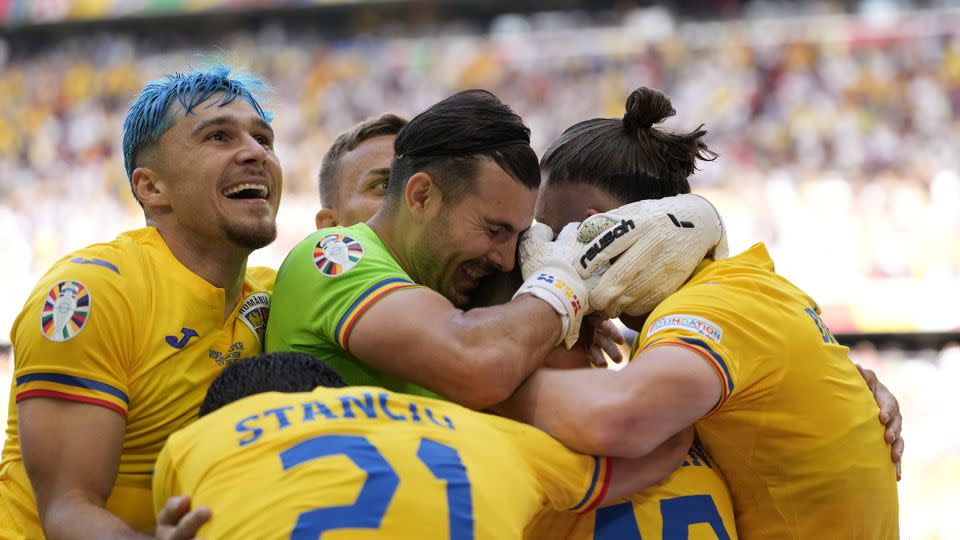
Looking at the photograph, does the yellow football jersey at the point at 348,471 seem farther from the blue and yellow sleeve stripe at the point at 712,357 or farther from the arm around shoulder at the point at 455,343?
the blue and yellow sleeve stripe at the point at 712,357

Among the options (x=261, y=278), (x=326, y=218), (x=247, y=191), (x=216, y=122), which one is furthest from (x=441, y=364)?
(x=326, y=218)

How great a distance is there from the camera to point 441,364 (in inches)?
109

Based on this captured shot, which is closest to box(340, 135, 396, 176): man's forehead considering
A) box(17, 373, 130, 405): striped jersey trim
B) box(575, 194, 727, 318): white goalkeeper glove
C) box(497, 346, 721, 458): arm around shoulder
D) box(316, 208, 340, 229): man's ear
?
box(316, 208, 340, 229): man's ear

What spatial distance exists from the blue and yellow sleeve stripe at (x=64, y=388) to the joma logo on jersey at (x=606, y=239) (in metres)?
1.34

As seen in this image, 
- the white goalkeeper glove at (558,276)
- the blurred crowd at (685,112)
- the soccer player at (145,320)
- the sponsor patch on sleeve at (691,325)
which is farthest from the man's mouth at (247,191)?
the blurred crowd at (685,112)

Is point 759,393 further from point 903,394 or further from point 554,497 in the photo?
point 903,394

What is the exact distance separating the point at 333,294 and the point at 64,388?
731mm

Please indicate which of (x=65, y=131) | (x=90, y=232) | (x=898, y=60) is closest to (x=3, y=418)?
(x=90, y=232)

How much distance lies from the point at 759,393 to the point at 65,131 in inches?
601

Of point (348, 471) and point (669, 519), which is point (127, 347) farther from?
point (669, 519)

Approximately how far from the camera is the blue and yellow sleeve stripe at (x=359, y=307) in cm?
Result: 286

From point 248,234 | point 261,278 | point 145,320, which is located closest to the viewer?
point 145,320

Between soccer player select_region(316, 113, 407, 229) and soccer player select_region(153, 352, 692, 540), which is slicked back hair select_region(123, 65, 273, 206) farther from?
soccer player select_region(153, 352, 692, 540)

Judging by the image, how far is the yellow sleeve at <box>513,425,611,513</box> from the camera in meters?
2.53
